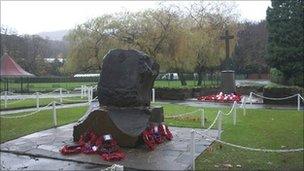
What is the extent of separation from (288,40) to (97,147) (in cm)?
2801

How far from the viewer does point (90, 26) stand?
122ft

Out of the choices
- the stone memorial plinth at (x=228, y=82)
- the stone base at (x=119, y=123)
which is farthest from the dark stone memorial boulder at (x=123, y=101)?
the stone memorial plinth at (x=228, y=82)

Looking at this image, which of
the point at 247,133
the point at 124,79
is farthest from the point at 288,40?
the point at 124,79

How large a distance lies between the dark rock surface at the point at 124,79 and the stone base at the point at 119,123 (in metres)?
0.29

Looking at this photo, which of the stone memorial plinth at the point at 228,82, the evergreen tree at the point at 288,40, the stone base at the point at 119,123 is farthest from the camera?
the evergreen tree at the point at 288,40

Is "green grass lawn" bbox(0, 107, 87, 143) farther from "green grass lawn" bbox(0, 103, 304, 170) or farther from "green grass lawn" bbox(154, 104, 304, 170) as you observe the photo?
"green grass lawn" bbox(154, 104, 304, 170)

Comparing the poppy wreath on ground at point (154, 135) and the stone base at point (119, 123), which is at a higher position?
the stone base at point (119, 123)

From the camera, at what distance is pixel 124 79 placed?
11312mm

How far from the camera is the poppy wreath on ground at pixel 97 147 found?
9.92 metres

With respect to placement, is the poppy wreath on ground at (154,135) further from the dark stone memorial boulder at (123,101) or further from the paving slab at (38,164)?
the paving slab at (38,164)

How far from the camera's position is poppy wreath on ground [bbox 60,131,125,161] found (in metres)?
9.92

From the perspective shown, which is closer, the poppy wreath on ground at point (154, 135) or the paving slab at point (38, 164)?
the paving slab at point (38, 164)

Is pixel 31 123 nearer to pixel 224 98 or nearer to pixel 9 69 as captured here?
pixel 224 98

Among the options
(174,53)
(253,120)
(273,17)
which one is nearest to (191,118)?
(253,120)
